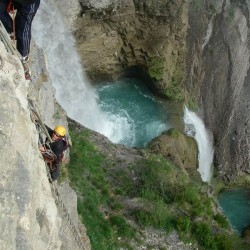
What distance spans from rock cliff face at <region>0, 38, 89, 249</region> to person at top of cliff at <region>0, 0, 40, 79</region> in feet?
6.23

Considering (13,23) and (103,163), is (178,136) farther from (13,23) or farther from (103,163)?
(13,23)

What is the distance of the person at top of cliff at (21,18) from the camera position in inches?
315

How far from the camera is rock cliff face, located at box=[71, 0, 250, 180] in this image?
68.3 feet

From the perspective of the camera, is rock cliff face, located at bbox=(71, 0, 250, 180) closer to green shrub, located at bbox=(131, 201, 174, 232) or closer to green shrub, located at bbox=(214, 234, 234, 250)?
green shrub, located at bbox=(131, 201, 174, 232)

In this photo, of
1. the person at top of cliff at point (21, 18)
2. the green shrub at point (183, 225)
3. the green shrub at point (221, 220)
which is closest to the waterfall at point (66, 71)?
the green shrub at point (221, 220)

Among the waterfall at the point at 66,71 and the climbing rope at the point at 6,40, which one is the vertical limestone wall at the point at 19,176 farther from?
the waterfall at the point at 66,71

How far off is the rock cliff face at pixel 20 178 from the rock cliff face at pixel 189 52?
13.7m

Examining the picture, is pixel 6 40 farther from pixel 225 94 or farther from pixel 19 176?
pixel 225 94

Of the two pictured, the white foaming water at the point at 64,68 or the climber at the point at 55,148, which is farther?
the white foaming water at the point at 64,68

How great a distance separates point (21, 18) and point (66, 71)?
A: 39.9 feet

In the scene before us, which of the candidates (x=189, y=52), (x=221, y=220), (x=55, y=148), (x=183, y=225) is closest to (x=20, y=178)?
(x=55, y=148)

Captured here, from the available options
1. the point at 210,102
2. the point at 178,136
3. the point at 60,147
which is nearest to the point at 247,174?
the point at 210,102

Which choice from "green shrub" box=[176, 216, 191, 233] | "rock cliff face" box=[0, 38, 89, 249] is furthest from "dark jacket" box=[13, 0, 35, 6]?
"green shrub" box=[176, 216, 191, 233]

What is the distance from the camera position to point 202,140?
24016 mm
